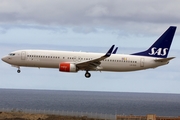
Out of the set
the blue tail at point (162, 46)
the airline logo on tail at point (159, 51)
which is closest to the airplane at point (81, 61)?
the blue tail at point (162, 46)

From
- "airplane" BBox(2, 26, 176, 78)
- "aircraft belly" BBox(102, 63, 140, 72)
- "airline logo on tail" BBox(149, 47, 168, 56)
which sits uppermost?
"airline logo on tail" BBox(149, 47, 168, 56)

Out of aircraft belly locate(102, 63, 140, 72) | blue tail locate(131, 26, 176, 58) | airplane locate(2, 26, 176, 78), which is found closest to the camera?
airplane locate(2, 26, 176, 78)

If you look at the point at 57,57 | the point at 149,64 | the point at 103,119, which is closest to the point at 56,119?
the point at 103,119

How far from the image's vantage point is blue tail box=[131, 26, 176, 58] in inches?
2879

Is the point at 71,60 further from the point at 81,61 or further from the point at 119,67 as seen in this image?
the point at 119,67

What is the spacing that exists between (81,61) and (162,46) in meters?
15.5

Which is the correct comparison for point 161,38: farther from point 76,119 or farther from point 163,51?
point 76,119

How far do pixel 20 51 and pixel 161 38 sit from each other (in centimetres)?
2528

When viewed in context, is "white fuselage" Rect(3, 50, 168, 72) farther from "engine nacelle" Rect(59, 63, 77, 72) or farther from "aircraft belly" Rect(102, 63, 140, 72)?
"engine nacelle" Rect(59, 63, 77, 72)

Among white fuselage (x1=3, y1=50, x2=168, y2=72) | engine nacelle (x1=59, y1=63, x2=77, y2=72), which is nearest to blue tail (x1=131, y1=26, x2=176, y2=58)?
white fuselage (x1=3, y1=50, x2=168, y2=72)

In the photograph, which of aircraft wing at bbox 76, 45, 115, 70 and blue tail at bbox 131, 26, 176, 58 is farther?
blue tail at bbox 131, 26, 176, 58

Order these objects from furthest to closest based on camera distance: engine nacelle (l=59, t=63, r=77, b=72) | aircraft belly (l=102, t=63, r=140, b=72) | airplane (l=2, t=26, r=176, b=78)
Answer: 1. aircraft belly (l=102, t=63, r=140, b=72)
2. airplane (l=2, t=26, r=176, b=78)
3. engine nacelle (l=59, t=63, r=77, b=72)

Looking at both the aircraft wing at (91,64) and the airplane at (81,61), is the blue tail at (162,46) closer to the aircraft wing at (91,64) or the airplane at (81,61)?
the airplane at (81,61)

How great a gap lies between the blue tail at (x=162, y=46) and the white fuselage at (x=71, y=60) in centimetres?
290
